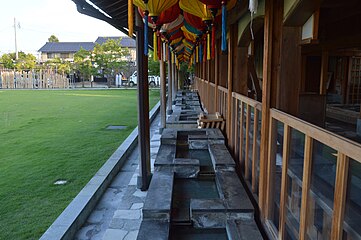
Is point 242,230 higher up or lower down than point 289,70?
lower down

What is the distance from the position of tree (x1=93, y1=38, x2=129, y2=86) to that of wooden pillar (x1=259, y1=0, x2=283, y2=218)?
26405 millimetres

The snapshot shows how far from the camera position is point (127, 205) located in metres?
3.59

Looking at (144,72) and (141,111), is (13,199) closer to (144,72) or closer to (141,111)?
(141,111)

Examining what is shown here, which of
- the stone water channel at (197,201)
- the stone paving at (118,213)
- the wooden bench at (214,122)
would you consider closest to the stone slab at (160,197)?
the stone water channel at (197,201)

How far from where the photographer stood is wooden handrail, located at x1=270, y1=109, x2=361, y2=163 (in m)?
1.25

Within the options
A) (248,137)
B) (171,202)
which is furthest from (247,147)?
(171,202)

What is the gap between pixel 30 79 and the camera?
28922mm

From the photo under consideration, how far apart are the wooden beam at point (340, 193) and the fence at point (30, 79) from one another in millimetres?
30527

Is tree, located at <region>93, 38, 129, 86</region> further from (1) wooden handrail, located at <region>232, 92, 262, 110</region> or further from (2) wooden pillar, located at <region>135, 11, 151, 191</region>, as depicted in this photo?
(1) wooden handrail, located at <region>232, 92, 262, 110</region>

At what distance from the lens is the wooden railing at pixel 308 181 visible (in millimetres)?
1394

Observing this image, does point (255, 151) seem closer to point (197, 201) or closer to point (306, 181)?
point (197, 201)

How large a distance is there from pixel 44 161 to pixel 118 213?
2571 millimetres

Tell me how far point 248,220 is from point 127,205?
5.08 feet

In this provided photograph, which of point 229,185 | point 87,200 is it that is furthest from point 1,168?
point 229,185
